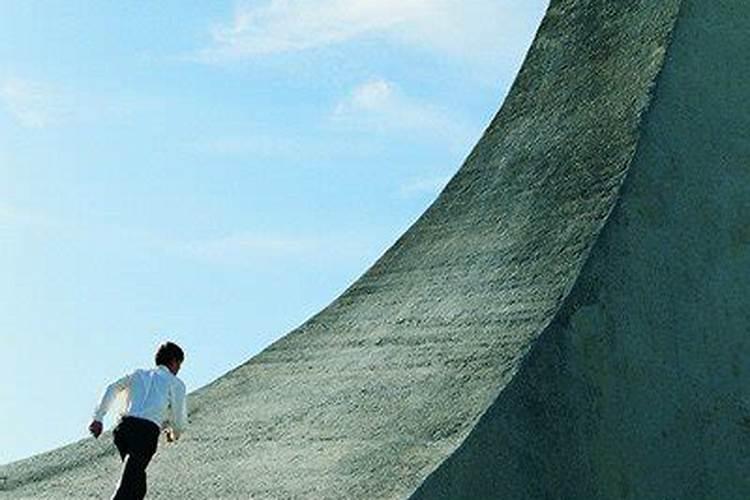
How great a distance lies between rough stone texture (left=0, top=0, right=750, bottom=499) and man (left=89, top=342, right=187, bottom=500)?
0.99 meters

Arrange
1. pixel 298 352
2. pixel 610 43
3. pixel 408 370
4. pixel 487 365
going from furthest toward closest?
pixel 298 352
pixel 610 43
pixel 408 370
pixel 487 365

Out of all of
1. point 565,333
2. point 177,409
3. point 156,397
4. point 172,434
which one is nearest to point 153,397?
point 156,397

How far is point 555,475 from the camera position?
702cm

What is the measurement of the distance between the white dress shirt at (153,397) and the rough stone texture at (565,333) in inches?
38.2

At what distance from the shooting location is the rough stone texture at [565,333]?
7129 millimetres

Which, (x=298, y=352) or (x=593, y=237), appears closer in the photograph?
(x=593, y=237)

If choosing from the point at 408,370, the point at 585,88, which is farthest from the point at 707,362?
the point at 585,88

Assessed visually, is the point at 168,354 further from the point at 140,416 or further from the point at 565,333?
the point at 565,333

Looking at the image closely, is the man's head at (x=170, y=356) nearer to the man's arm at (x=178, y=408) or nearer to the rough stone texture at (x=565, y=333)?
the man's arm at (x=178, y=408)

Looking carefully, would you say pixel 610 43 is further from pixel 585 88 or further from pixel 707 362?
pixel 707 362

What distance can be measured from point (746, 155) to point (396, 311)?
2521 millimetres

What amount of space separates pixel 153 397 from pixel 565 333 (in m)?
2.22

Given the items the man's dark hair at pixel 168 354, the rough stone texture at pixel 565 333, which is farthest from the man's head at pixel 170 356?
the rough stone texture at pixel 565 333

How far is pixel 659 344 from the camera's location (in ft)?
24.7
